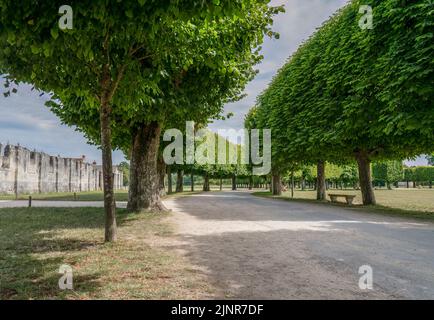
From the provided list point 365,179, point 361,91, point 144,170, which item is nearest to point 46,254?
point 144,170

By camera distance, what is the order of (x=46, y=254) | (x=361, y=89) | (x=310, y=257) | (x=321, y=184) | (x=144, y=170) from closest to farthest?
(x=310, y=257) < (x=46, y=254) < (x=144, y=170) < (x=361, y=89) < (x=321, y=184)

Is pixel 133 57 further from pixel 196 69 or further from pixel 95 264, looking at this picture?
pixel 95 264

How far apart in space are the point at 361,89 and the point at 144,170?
11.8 meters

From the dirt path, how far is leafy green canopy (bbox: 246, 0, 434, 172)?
549 centimetres

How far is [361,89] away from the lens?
1634 centimetres

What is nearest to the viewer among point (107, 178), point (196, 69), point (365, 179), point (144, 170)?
point (107, 178)

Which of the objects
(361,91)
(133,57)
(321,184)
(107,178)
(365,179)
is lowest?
(321,184)

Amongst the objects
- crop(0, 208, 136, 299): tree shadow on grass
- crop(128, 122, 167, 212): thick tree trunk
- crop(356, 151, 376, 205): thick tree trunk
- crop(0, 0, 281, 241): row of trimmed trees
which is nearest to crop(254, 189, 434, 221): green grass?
crop(356, 151, 376, 205): thick tree trunk

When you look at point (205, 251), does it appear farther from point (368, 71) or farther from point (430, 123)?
point (368, 71)

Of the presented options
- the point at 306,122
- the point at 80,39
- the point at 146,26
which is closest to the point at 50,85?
the point at 80,39

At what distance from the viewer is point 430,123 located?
1283 cm

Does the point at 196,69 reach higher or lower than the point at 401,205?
higher

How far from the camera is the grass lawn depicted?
4.88m

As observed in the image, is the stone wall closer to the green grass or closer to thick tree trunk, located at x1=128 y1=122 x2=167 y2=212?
thick tree trunk, located at x1=128 y1=122 x2=167 y2=212
